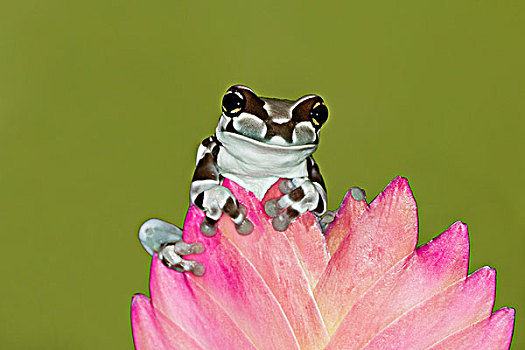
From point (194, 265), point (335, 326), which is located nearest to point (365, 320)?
point (335, 326)

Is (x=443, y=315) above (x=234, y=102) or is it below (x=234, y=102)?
below

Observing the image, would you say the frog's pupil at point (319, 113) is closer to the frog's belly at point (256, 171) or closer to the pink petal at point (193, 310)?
the frog's belly at point (256, 171)

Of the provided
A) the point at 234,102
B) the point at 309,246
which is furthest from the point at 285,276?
the point at 234,102

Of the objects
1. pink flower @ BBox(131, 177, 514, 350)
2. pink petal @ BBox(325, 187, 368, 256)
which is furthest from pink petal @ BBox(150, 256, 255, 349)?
pink petal @ BBox(325, 187, 368, 256)

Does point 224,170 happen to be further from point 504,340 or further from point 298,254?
point 504,340

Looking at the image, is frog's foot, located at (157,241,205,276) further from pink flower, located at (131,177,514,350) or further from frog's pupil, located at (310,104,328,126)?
frog's pupil, located at (310,104,328,126)

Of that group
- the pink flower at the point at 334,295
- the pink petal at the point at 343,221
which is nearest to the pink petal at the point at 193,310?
the pink flower at the point at 334,295

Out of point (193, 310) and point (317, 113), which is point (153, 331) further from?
point (317, 113)
